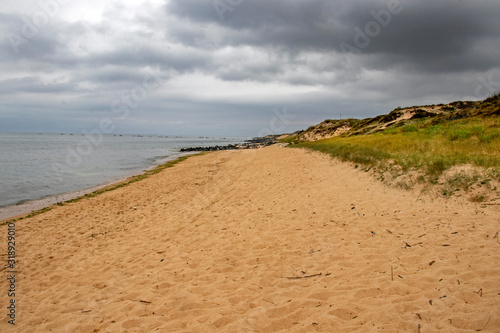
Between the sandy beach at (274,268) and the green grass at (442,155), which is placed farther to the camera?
the green grass at (442,155)

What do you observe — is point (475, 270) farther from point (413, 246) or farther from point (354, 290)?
point (354, 290)

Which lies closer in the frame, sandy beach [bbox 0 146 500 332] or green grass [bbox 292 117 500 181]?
sandy beach [bbox 0 146 500 332]

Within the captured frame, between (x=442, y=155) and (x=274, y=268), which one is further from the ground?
(x=442, y=155)

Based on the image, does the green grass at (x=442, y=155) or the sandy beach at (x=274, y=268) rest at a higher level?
the green grass at (x=442, y=155)

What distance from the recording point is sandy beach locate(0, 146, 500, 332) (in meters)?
3.72

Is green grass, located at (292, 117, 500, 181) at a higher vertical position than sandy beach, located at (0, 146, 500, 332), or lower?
higher

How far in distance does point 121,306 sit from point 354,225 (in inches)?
233

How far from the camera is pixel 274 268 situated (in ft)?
18.0

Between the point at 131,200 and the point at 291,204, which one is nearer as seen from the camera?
the point at 291,204

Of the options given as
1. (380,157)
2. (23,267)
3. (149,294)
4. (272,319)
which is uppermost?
(380,157)

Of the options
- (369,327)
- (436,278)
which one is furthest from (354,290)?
(436,278)

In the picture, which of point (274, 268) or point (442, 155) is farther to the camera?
point (442, 155)

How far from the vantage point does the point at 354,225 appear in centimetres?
729

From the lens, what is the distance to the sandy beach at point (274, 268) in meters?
3.72
